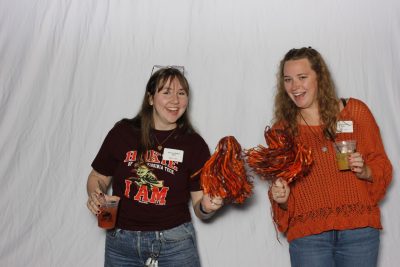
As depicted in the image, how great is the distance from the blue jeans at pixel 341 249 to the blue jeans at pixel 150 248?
0.61m

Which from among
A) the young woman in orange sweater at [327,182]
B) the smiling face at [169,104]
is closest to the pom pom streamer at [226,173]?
the young woman in orange sweater at [327,182]

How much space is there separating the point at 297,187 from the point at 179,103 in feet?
2.64

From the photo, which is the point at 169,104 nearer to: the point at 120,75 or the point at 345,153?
the point at 120,75

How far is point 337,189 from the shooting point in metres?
2.33

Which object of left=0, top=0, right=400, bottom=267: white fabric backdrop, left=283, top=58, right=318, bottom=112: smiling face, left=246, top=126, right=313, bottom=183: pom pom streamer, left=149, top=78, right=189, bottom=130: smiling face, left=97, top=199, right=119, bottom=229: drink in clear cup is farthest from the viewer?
left=0, top=0, right=400, bottom=267: white fabric backdrop

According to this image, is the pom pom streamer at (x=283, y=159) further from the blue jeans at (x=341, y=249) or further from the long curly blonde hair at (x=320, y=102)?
the blue jeans at (x=341, y=249)

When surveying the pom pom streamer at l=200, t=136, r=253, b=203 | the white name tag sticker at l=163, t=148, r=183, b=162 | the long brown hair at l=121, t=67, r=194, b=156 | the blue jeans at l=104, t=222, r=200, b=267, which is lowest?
the blue jeans at l=104, t=222, r=200, b=267

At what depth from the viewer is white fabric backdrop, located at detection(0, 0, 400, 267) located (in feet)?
10.3

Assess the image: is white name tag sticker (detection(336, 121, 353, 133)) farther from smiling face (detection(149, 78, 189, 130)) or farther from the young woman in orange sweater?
smiling face (detection(149, 78, 189, 130))

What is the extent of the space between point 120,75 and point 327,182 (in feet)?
5.31

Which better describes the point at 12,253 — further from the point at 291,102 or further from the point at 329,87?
the point at 329,87

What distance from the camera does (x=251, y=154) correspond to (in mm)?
2316

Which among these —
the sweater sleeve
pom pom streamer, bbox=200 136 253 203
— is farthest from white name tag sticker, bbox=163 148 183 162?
the sweater sleeve

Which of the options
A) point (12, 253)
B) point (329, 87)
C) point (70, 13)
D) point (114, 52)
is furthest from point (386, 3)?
point (12, 253)
